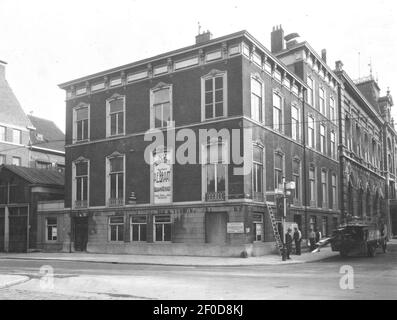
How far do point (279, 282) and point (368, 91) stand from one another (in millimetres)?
50825

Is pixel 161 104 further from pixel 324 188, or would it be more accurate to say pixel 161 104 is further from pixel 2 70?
pixel 2 70

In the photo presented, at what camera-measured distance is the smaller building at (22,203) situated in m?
35.4

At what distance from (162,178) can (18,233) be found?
13133 mm

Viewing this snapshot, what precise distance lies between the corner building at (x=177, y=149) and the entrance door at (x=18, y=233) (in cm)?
226

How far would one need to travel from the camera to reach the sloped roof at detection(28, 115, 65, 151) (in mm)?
55847

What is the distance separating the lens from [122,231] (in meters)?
31.4

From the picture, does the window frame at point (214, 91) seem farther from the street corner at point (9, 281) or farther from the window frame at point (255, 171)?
the street corner at point (9, 281)

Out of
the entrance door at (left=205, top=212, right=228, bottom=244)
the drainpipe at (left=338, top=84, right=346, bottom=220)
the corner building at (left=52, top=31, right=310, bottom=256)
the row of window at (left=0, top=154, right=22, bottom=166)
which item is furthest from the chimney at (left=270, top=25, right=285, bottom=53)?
the row of window at (left=0, top=154, right=22, bottom=166)

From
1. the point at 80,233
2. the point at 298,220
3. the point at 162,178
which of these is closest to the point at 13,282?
the point at 162,178

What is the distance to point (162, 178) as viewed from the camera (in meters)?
29.8

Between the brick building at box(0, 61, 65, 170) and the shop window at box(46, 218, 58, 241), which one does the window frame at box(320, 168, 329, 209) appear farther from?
the brick building at box(0, 61, 65, 170)
